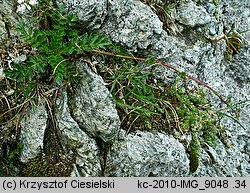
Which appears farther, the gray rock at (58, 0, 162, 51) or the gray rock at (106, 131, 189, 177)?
Result: the gray rock at (58, 0, 162, 51)

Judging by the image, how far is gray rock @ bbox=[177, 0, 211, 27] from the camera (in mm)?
4035

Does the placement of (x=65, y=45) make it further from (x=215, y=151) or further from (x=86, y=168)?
(x=215, y=151)

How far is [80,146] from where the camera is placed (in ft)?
10.4

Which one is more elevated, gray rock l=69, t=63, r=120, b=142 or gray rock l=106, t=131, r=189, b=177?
gray rock l=69, t=63, r=120, b=142

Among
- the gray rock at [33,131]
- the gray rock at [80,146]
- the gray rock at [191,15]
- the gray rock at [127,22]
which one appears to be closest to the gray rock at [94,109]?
the gray rock at [80,146]

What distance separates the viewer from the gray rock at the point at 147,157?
3.20 meters

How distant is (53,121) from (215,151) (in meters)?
1.48

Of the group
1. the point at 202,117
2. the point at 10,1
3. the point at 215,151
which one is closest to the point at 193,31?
the point at 202,117

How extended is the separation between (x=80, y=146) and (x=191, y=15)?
1.76 m

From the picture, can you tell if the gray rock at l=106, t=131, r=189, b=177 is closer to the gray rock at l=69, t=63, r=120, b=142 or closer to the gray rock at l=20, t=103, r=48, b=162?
the gray rock at l=69, t=63, r=120, b=142

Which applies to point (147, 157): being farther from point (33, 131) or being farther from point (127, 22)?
point (127, 22)

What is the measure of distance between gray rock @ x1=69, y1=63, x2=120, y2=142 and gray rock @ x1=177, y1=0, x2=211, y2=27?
48.1 inches

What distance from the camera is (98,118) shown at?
10.4 ft

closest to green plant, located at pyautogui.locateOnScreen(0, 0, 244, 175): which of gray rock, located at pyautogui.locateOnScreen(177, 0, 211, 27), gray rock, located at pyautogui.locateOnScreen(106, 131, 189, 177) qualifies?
gray rock, located at pyautogui.locateOnScreen(106, 131, 189, 177)
